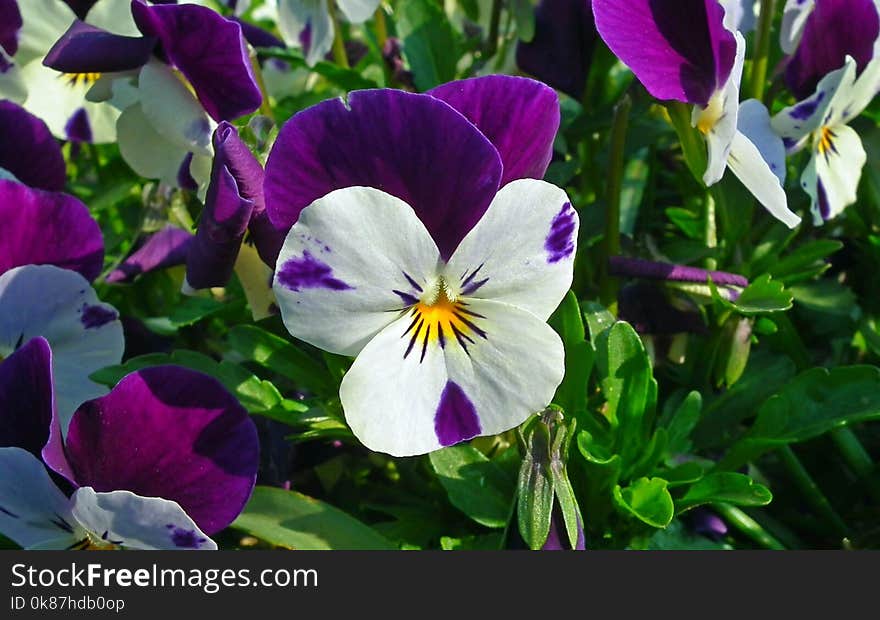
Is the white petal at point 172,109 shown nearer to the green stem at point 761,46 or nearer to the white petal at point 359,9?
the white petal at point 359,9

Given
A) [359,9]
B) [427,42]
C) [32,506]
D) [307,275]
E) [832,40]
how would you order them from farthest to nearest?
1. [427,42]
2. [359,9]
3. [832,40]
4. [32,506]
5. [307,275]

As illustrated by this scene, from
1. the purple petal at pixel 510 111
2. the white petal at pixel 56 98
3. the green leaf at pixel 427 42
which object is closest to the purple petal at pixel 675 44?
the purple petal at pixel 510 111

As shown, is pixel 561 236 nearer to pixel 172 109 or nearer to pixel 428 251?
pixel 428 251

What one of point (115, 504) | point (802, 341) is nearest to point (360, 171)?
point (115, 504)

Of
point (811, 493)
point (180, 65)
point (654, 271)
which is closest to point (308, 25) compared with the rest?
point (180, 65)

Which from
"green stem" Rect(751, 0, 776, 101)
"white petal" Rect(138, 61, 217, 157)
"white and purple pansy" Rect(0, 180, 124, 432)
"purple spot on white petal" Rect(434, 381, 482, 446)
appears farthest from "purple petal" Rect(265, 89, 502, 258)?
"green stem" Rect(751, 0, 776, 101)

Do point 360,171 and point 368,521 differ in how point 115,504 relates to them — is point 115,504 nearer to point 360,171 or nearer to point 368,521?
point 360,171

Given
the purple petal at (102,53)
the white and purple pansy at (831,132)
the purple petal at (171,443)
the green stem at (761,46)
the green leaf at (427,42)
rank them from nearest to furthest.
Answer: the purple petal at (171,443) → the purple petal at (102,53) → the white and purple pansy at (831,132) → the green stem at (761,46) → the green leaf at (427,42)
